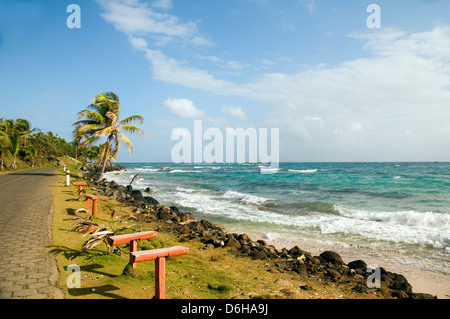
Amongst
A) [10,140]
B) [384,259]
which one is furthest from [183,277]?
[10,140]

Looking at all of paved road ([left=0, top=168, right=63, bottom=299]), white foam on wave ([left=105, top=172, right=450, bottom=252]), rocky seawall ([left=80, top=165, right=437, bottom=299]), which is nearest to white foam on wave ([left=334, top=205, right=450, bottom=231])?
white foam on wave ([left=105, top=172, right=450, bottom=252])

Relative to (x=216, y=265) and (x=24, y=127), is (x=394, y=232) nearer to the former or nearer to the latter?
(x=216, y=265)

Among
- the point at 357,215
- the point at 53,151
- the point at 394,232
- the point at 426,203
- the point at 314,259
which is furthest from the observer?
the point at 53,151

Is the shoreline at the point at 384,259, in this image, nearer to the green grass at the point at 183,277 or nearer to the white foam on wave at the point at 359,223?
the white foam on wave at the point at 359,223

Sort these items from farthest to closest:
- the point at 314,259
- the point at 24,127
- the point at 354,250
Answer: the point at 24,127 < the point at 354,250 < the point at 314,259

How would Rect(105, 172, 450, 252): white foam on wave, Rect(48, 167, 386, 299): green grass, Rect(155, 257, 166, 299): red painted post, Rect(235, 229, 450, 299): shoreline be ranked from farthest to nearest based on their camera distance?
Rect(105, 172, 450, 252): white foam on wave → Rect(235, 229, 450, 299): shoreline → Rect(48, 167, 386, 299): green grass → Rect(155, 257, 166, 299): red painted post

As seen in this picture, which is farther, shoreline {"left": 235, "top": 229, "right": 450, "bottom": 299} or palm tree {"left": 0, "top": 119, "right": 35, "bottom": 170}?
palm tree {"left": 0, "top": 119, "right": 35, "bottom": 170}

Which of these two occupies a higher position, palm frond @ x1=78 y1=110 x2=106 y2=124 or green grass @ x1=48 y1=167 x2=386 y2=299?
palm frond @ x1=78 y1=110 x2=106 y2=124

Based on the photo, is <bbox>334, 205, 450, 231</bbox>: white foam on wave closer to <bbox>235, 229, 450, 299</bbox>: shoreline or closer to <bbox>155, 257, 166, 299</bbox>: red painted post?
<bbox>235, 229, 450, 299</bbox>: shoreline

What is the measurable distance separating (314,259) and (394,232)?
5.97 meters

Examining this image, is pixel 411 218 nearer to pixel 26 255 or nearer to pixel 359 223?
pixel 359 223

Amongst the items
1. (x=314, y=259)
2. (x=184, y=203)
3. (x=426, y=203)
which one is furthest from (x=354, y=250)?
(x=426, y=203)

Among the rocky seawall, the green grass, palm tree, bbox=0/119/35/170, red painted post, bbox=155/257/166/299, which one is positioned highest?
palm tree, bbox=0/119/35/170

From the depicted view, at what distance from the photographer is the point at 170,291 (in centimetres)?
433
